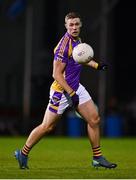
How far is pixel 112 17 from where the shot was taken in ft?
112

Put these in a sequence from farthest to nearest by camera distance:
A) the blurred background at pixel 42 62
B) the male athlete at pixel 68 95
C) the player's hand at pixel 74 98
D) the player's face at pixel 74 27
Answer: the blurred background at pixel 42 62, the player's face at pixel 74 27, the male athlete at pixel 68 95, the player's hand at pixel 74 98

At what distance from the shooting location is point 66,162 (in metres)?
16.3

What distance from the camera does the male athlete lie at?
46.9 feet

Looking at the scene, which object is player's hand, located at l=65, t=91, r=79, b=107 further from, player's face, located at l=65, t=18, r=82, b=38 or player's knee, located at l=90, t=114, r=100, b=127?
player's face, located at l=65, t=18, r=82, b=38

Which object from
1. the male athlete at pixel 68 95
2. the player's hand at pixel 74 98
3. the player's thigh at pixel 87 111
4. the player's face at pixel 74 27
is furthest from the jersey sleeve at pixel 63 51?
the player's thigh at pixel 87 111

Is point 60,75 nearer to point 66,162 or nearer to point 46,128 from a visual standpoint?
point 46,128

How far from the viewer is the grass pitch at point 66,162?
13.3 meters

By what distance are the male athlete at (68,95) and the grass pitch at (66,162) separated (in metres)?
0.36

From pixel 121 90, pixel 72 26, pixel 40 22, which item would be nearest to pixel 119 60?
pixel 121 90

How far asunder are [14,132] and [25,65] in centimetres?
216

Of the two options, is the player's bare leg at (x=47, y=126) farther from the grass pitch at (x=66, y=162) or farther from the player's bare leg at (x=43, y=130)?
the grass pitch at (x=66, y=162)

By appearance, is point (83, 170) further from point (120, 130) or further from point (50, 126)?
point (120, 130)

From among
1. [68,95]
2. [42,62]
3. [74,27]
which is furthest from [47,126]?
[42,62]

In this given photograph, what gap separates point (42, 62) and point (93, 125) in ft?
59.2
